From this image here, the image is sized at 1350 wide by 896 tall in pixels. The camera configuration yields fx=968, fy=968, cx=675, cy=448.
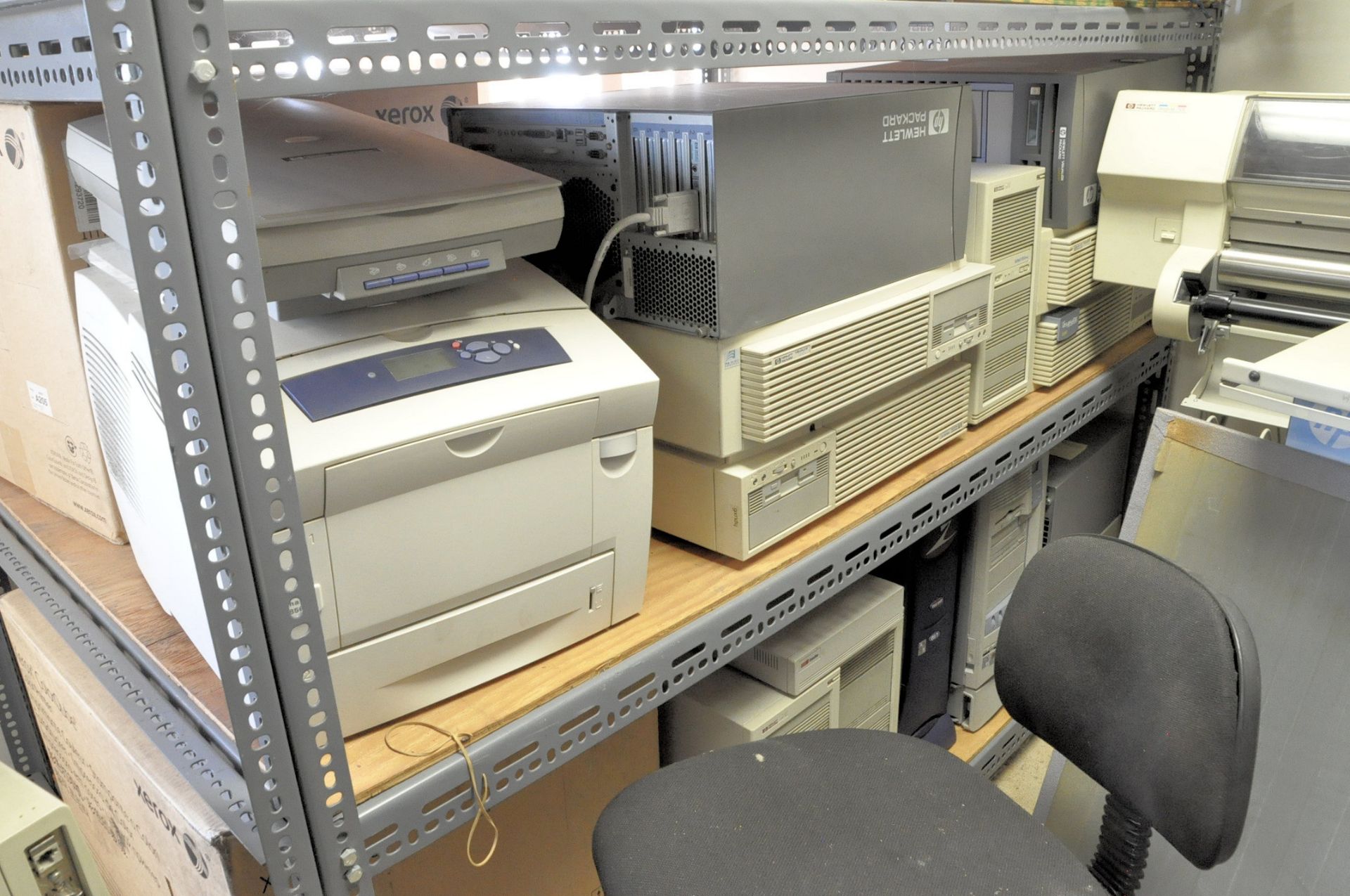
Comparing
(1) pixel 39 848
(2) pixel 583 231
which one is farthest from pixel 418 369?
(1) pixel 39 848

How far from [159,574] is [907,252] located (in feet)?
3.32

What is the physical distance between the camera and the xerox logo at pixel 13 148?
1031 mm

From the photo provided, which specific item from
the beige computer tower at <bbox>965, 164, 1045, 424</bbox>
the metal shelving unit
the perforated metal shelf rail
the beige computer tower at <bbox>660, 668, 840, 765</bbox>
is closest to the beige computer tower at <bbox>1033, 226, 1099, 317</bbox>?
the beige computer tower at <bbox>965, 164, 1045, 424</bbox>

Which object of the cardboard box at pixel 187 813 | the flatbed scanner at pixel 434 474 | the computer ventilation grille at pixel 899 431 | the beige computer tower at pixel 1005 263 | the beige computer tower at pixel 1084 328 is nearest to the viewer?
the flatbed scanner at pixel 434 474

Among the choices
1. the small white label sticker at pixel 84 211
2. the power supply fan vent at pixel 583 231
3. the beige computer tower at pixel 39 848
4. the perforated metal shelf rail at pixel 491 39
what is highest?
the perforated metal shelf rail at pixel 491 39

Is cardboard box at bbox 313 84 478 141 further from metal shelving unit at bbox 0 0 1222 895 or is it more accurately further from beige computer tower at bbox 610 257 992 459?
metal shelving unit at bbox 0 0 1222 895

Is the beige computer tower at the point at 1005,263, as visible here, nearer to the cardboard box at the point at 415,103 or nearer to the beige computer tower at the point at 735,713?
the beige computer tower at the point at 735,713

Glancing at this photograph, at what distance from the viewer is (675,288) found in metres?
1.14

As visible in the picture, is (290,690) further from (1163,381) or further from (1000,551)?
(1163,381)

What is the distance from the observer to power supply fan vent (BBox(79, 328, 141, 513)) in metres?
0.91

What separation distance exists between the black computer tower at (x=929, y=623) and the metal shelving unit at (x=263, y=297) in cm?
71

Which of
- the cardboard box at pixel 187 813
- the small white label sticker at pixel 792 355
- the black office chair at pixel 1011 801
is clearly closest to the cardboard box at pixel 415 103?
the small white label sticker at pixel 792 355

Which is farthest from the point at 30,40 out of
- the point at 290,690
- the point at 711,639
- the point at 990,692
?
the point at 990,692

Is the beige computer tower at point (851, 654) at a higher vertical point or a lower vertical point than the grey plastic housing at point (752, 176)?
lower
